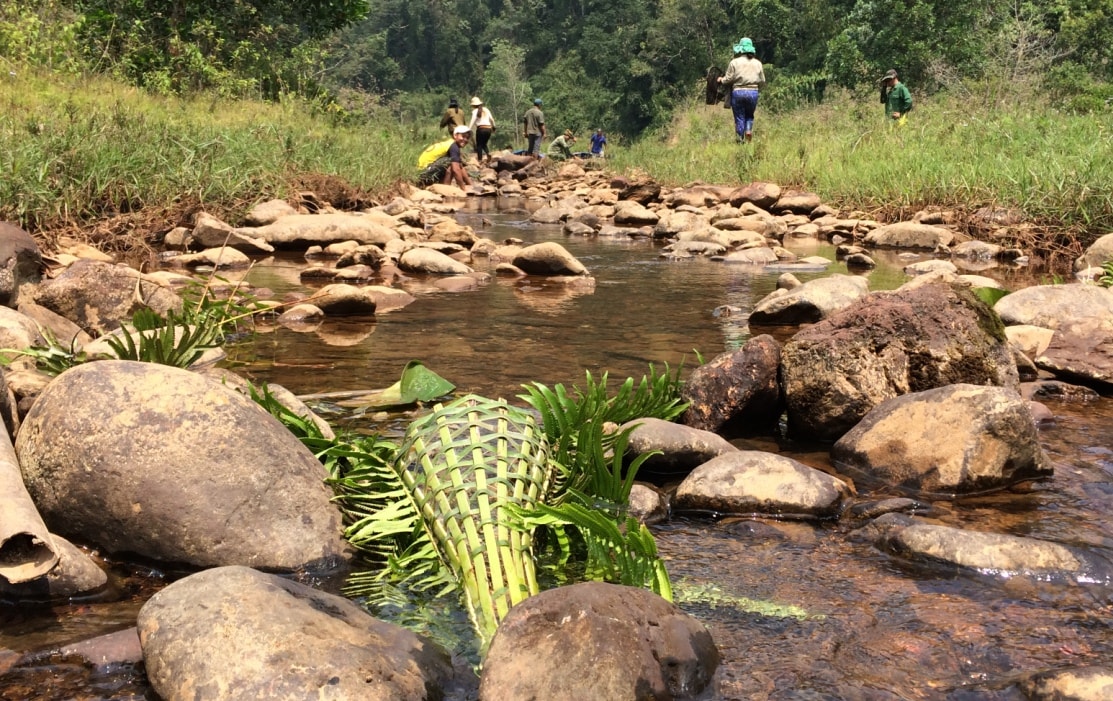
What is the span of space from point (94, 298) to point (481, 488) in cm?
364

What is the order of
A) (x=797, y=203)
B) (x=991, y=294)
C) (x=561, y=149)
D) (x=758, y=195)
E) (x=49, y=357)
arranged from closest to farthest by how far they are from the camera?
(x=49, y=357) < (x=991, y=294) < (x=797, y=203) < (x=758, y=195) < (x=561, y=149)

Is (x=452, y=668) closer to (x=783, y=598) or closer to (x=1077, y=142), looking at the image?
(x=783, y=598)

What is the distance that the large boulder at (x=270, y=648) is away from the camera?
1753mm

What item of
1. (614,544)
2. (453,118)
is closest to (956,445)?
(614,544)

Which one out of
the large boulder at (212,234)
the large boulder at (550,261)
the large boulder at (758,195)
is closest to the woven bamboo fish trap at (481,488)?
the large boulder at (550,261)

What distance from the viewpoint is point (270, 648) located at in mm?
1801

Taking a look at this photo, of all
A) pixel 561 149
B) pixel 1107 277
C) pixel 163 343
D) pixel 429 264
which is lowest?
pixel 561 149

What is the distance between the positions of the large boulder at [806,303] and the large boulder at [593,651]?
160 inches

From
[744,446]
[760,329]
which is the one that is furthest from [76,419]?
[760,329]

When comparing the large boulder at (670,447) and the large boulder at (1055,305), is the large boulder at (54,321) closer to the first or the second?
the large boulder at (670,447)

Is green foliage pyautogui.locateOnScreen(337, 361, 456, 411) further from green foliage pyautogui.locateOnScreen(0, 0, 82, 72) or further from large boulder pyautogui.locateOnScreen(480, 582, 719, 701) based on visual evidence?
green foliage pyautogui.locateOnScreen(0, 0, 82, 72)

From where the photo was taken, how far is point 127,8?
15820mm

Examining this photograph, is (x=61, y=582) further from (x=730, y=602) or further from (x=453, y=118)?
(x=453, y=118)

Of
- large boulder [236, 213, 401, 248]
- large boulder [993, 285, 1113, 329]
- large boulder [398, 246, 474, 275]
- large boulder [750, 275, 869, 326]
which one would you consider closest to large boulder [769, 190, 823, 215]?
large boulder [236, 213, 401, 248]
